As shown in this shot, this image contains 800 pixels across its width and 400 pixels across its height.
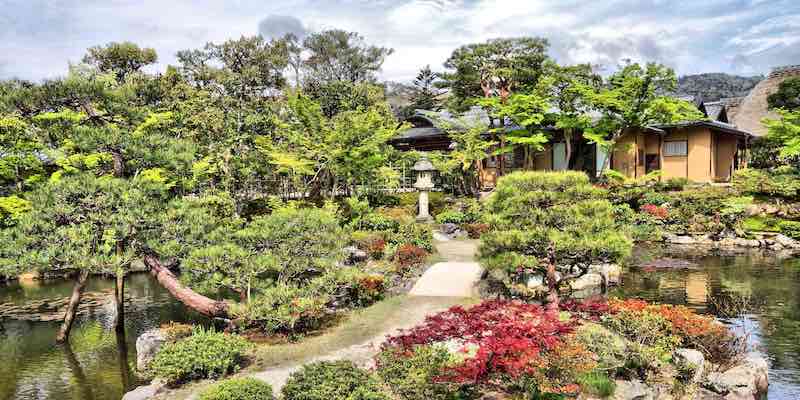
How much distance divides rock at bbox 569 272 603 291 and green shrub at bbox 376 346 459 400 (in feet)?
25.3

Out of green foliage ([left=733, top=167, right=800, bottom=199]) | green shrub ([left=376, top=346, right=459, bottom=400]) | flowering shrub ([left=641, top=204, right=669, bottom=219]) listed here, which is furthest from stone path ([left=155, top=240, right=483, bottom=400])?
Result: green foliage ([left=733, top=167, right=800, bottom=199])

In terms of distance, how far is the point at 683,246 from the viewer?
76.3 feet

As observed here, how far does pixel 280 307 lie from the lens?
10.6 m

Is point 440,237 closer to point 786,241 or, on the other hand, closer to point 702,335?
point 702,335

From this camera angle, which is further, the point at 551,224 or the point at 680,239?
the point at 680,239

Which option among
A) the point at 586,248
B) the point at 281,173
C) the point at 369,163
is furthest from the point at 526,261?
the point at 281,173

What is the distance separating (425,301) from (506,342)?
6.39 m

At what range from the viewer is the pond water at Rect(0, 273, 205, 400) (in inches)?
411

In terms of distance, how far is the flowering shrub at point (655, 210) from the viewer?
2495 centimetres

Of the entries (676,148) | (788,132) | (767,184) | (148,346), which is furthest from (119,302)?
(788,132)

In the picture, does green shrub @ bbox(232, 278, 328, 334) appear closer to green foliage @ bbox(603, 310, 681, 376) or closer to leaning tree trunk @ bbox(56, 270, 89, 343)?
leaning tree trunk @ bbox(56, 270, 89, 343)

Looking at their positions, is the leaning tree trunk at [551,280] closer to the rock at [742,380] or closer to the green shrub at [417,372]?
the rock at [742,380]

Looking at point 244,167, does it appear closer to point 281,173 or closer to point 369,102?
point 281,173

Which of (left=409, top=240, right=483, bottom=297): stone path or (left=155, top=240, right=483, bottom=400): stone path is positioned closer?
(left=155, top=240, right=483, bottom=400): stone path
